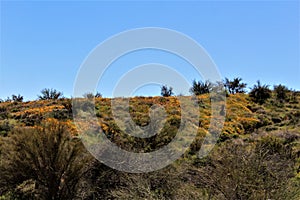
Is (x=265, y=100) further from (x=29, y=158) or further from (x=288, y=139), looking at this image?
(x=29, y=158)

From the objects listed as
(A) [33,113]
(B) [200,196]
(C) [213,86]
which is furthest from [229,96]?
(B) [200,196]

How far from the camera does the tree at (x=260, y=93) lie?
46.0m

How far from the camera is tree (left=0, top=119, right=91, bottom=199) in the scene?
18250mm

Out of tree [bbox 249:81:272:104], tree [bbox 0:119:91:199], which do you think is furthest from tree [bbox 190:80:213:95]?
tree [bbox 0:119:91:199]

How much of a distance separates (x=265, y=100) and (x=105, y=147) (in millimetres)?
30041

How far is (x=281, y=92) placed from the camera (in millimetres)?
48031

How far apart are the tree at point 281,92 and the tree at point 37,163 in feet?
113

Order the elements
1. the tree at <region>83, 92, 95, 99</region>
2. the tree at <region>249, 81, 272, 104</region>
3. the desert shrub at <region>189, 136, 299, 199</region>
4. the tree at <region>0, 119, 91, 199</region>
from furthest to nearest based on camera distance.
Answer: the tree at <region>249, 81, 272, 104</region> < the tree at <region>83, 92, 95, 99</region> < the tree at <region>0, 119, 91, 199</region> < the desert shrub at <region>189, 136, 299, 199</region>

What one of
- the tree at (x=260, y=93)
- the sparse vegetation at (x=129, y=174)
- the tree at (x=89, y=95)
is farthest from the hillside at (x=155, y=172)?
the tree at (x=260, y=93)

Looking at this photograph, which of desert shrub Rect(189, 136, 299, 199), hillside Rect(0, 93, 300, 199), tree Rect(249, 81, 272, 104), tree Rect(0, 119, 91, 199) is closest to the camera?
desert shrub Rect(189, 136, 299, 199)

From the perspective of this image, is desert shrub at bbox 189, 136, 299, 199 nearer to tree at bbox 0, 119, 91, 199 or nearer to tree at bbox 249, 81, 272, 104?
tree at bbox 0, 119, 91, 199

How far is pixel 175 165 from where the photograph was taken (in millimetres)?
19953

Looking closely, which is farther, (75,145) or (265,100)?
(265,100)

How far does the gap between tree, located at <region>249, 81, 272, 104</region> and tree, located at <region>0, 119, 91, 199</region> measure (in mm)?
31408
